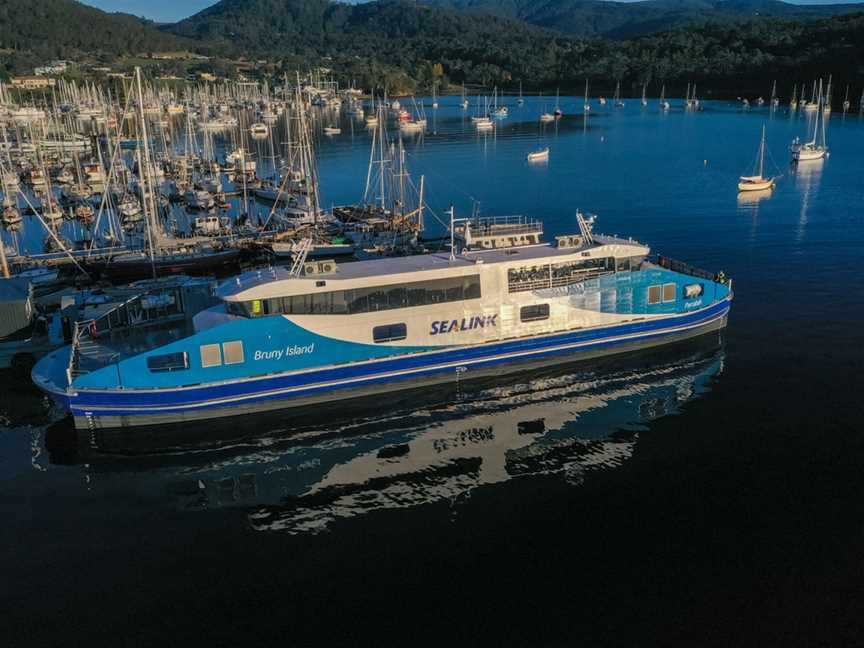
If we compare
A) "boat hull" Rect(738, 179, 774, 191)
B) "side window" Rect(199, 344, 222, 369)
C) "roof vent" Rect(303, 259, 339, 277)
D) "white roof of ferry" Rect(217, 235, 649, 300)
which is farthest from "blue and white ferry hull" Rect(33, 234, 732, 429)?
"boat hull" Rect(738, 179, 774, 191)

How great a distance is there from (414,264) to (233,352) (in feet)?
31.4

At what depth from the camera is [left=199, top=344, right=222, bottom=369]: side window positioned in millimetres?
29312

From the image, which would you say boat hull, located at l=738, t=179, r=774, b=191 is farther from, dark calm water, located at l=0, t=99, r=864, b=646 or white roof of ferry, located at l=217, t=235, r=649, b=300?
white roof of ferry, located at l=217, t=235, r=649, b=300

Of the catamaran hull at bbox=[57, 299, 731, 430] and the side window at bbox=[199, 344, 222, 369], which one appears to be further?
the side window at bbox=[199, 344, 222, 369]

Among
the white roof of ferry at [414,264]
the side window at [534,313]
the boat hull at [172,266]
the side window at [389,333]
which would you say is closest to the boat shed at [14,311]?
the white roof of ferry at [414,264]

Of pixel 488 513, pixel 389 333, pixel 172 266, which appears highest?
pixel 389 333

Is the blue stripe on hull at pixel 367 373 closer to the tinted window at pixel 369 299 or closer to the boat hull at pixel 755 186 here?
the tinted window at pixel 369 299

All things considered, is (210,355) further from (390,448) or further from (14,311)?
(14,311)

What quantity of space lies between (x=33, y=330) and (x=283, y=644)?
2670cm

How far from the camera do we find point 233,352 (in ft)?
97.5

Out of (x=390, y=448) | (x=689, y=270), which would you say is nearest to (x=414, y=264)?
(x=390, y=448)

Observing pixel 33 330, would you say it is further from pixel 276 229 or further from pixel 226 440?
pixel 276 229

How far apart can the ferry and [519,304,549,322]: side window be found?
7cm

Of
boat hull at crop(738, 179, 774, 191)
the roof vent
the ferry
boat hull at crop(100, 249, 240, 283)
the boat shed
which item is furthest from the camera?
boat hull at crop(738, 179, 774, 191)
